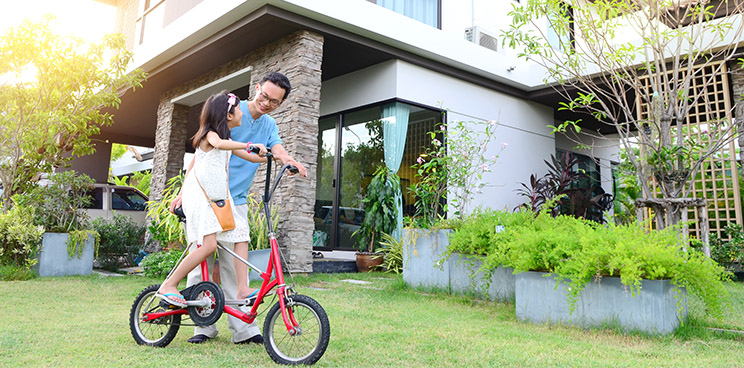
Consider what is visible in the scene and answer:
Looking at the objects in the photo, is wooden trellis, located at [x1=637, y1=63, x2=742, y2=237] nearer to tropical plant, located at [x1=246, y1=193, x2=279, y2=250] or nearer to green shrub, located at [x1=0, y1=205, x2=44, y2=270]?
tropical plant, located at [x1=246, y1=193, x2=279, y2=250]

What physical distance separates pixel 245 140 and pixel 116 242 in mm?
5305

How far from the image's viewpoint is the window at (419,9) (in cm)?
704

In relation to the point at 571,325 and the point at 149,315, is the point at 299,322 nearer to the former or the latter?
the point at 149,315

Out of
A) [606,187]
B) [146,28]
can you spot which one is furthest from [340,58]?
[606,187]

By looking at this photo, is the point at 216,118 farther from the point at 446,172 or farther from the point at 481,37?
the point at 481,37

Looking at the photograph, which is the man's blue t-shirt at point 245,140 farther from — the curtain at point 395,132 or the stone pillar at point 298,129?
the curtain at point 395,132

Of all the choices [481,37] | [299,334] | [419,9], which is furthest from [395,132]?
[299,334]

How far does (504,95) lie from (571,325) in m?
6.18

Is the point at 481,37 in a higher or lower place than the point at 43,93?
higher

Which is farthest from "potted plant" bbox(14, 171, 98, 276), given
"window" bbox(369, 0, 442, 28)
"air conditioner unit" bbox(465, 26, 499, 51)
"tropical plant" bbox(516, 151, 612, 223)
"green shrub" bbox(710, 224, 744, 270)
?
"green shrub" bbox(710, 224, 744, 270)

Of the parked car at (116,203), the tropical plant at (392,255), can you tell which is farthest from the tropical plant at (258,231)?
the parked car at (116,203)

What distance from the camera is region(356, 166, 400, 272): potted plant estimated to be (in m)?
6.59

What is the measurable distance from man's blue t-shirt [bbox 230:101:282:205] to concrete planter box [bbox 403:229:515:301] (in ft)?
7.01

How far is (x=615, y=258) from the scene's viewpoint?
2699 millimetres
